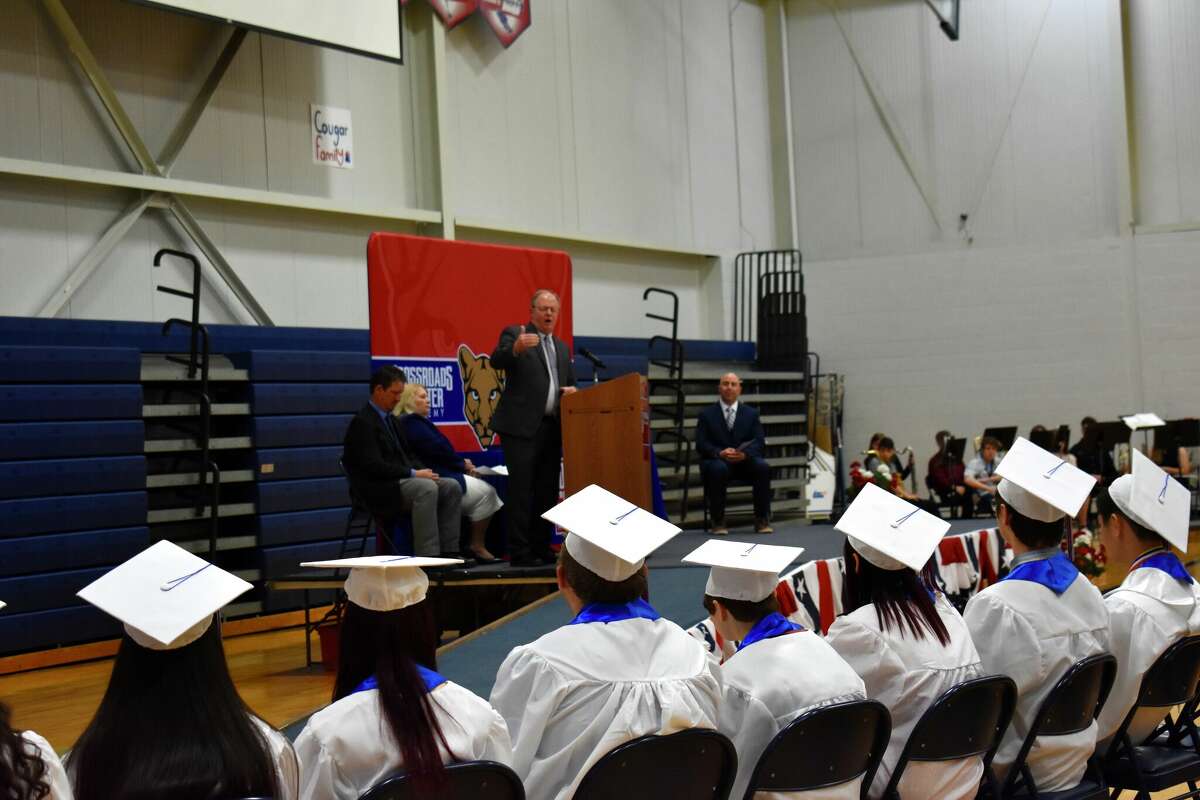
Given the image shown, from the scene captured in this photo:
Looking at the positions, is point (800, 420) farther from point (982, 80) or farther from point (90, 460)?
point (90, 460)

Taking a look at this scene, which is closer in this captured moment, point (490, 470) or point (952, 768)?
point (952, 768)

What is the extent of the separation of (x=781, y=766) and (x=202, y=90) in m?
8.82

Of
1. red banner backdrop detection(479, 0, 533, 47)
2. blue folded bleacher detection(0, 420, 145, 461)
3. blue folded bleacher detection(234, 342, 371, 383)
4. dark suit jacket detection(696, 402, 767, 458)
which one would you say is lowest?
dark suit jacket detection(696, 402, 767, 458)

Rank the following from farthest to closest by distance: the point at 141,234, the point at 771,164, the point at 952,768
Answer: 1. the point at 771,164
2. the point at 141,234
3. the point at 952,768

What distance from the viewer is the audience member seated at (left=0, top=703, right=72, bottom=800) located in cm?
170

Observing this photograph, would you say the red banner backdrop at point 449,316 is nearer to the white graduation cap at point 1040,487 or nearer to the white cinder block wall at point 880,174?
the white cinder block wall at point 880,174

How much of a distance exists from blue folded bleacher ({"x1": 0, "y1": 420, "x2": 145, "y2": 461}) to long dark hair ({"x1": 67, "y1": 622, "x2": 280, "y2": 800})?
6.79 m

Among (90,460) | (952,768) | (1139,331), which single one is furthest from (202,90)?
(1139,331)

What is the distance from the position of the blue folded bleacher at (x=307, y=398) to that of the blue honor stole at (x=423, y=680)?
7.45 m

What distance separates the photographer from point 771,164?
15.5 meters

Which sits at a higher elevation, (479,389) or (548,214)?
(548,214)

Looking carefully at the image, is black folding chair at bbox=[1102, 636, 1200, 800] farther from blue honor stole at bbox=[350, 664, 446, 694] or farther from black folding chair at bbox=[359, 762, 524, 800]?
blue honor stole at bbox=[350, 664, 446, 694]

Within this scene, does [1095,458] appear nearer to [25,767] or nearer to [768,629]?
[768,629]

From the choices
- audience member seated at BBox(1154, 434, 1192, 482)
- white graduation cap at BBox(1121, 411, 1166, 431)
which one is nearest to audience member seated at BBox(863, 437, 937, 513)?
white graduation cap at BBox(1121, 411, 1166, 431)
